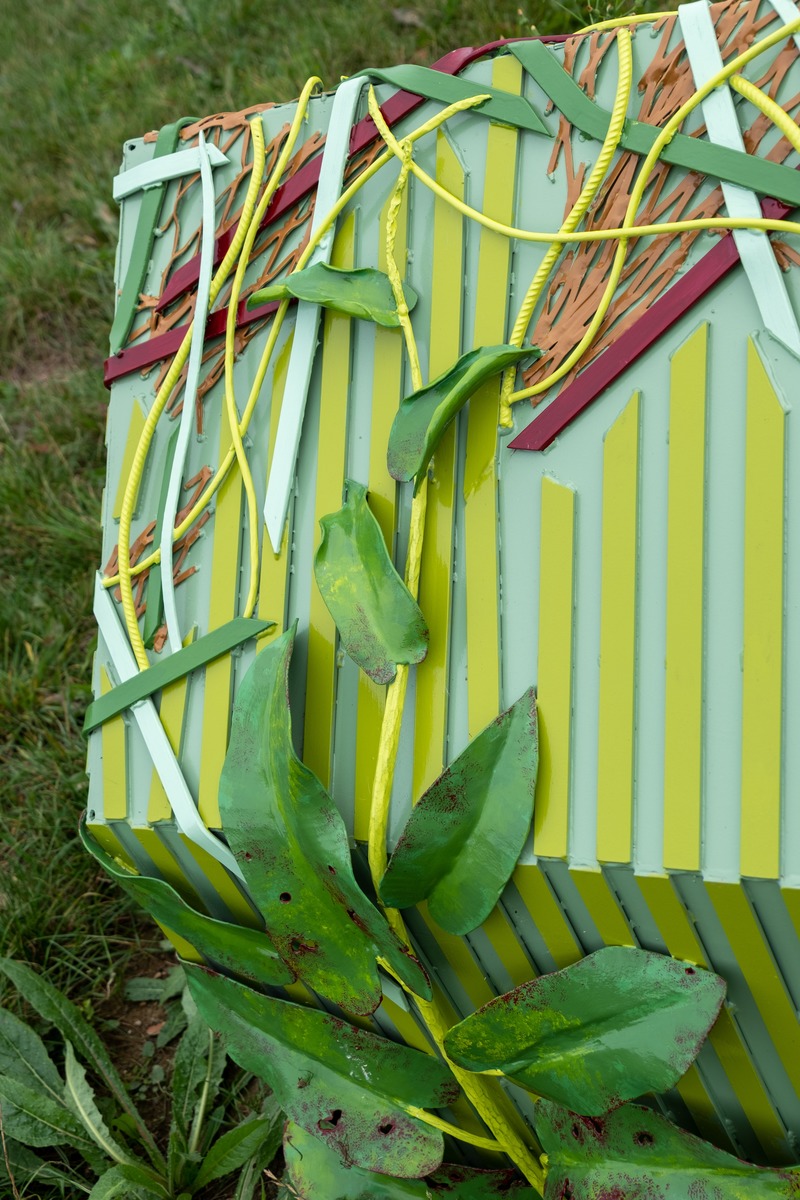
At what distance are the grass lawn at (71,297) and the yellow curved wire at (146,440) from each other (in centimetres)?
70

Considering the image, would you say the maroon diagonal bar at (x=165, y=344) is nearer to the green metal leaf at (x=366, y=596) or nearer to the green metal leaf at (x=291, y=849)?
the green metal leaf at (x=366, y=596)

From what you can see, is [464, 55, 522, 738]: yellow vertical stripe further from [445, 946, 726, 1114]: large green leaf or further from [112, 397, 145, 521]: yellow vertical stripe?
[112, 397, 145, 521]: yellow vertical stripe

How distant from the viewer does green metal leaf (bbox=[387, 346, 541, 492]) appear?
1194 mm

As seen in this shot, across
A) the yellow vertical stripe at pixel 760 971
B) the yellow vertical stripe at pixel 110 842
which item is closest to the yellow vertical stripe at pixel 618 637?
the yellow vertical stripe at pixel 760 971

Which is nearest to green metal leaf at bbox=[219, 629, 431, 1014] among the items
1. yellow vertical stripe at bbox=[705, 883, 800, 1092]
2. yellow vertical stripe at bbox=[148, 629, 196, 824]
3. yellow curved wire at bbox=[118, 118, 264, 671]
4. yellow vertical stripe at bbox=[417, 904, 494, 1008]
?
yellow vertical stripe at bbox=[417, 904, 494, 1008]

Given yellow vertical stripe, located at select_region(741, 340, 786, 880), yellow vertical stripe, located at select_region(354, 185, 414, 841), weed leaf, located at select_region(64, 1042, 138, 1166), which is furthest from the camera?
weed leaf, located at select_region(64, 1042, 138, 1166)

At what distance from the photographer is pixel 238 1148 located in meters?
1.55

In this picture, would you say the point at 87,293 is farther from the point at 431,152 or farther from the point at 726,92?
the point at 726,92

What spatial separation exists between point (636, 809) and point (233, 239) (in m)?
0.92

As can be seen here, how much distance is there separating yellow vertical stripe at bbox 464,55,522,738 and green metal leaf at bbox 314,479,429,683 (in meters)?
0.07

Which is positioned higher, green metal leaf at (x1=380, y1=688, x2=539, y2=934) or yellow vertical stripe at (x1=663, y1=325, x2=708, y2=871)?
yellow vertical stripe at (x1=663, y1=325, x2=708, y2=871)

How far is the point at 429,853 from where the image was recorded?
120cm

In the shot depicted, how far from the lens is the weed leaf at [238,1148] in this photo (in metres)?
1.55

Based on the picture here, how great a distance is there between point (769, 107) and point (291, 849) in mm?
945
